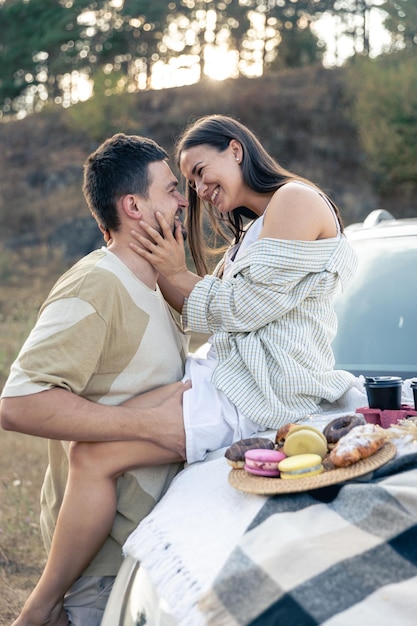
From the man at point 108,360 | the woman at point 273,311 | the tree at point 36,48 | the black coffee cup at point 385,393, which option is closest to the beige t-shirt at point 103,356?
Result: the man at point 108,360

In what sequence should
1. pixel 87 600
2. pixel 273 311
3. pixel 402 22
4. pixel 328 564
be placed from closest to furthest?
pixel 328 564 → pixel 87 600 → pixel 273 311 → pixel 402 22

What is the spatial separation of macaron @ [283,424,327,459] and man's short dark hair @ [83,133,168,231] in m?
1.04

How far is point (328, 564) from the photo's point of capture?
5.50 feet

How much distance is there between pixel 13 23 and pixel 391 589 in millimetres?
34396

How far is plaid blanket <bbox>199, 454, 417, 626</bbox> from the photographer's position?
1600 millimetres

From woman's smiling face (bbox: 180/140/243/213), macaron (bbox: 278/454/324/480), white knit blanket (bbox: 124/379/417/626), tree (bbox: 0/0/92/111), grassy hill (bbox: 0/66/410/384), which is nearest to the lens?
white knit blanket (bbox: 124/379/417/626)

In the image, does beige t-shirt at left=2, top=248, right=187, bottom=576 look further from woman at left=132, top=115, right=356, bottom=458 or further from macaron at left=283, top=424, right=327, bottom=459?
macaron at left=283, top=424, right=327, bottom=459

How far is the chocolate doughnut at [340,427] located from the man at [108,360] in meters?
0.49

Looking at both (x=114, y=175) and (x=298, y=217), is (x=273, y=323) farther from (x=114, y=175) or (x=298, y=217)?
(x=114, y=175)

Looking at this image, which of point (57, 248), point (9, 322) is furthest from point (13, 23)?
point (9, 322)

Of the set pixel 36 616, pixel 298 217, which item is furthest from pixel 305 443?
pixel 36 616

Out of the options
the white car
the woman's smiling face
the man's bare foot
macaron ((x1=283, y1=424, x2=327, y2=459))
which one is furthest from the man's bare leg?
the white car

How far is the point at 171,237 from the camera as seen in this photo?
2756 millimetres

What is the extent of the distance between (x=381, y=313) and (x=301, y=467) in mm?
1775
